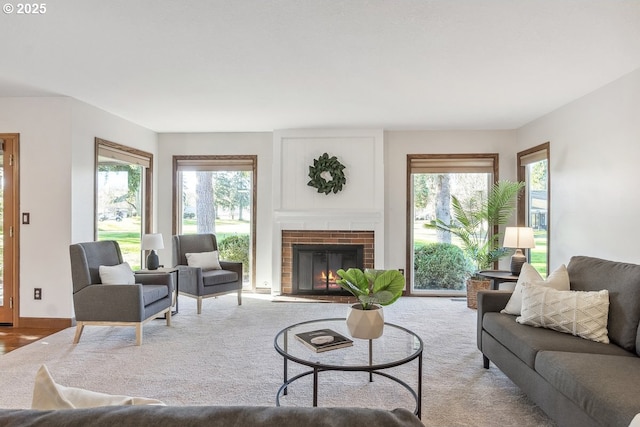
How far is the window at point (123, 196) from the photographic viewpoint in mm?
4664

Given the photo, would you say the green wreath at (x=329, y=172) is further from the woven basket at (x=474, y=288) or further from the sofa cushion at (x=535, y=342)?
the sofa cushion at (x=535, y=342)

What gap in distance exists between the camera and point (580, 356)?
1973mm

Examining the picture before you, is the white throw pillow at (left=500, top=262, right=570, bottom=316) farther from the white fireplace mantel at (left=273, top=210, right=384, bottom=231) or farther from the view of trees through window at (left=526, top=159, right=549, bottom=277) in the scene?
the white fireplace mantel at (left=273, top=210, right=384, bottom=231)

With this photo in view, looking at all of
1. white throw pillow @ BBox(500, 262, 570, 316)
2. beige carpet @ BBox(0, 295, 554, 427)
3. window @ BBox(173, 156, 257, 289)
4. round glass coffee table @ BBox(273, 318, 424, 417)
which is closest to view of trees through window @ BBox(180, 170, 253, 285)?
window @ BBox(173, 156, 257, 289)

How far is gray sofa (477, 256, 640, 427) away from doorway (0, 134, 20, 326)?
185 inches

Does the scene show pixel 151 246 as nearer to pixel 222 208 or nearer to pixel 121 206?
pixel 121 206

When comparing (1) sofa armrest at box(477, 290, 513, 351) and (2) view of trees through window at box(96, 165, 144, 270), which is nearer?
(1) sofa armrest at box(477, 290, 513, 351)

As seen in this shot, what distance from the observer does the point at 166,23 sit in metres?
2.37

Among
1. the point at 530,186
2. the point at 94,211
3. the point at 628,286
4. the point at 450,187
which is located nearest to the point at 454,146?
the point at 450,187

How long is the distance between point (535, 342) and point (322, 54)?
7.99 ft

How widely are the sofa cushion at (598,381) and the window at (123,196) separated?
4.61 m

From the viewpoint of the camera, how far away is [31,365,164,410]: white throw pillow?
2.60 ft

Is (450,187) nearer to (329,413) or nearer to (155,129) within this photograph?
(155,129)

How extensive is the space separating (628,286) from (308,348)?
6.55 feet
